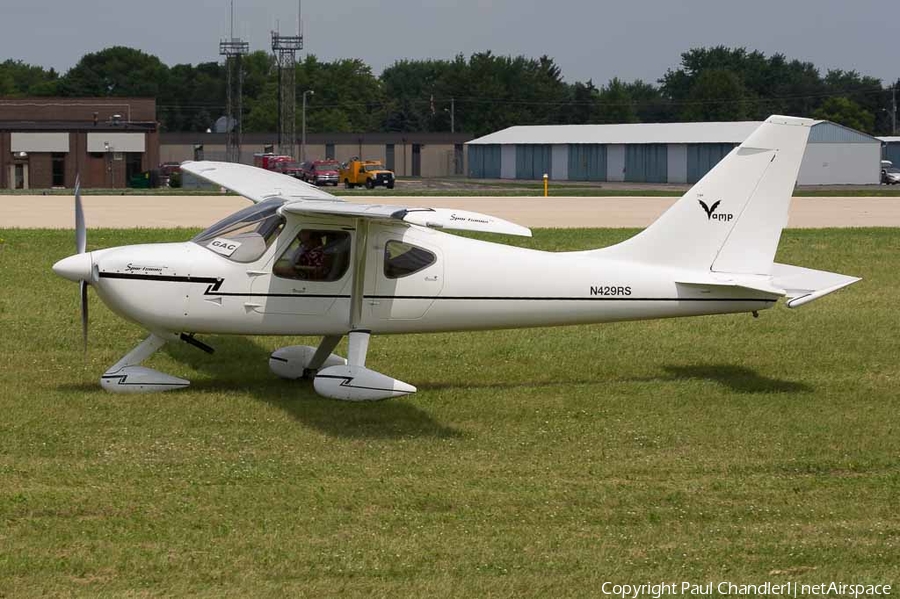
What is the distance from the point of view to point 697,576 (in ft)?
24.5

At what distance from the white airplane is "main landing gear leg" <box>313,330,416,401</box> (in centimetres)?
2

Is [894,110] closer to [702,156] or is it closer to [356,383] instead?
[702,156]

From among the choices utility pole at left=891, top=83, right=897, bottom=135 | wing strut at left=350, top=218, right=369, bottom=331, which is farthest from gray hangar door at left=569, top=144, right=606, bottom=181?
wing strut at left=350, top=218, right=369, bottom=331

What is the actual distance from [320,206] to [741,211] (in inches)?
175

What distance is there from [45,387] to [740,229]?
7.49 m

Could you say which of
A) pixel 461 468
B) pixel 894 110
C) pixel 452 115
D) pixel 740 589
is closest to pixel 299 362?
pixel 461 468

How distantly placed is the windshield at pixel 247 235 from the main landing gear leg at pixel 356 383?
1.42 m

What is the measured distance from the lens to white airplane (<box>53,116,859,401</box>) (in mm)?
11938

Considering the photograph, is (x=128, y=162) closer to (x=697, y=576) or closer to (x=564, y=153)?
(x=564, y=153)

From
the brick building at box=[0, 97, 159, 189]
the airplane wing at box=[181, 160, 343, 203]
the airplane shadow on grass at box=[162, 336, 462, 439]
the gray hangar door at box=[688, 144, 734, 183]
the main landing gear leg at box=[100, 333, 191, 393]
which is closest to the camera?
the airplane shadow on grass at box=[162, 336, 462, 439]

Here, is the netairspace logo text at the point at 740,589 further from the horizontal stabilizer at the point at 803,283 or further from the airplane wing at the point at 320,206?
the horizontal stabilizer at the point at 803,283

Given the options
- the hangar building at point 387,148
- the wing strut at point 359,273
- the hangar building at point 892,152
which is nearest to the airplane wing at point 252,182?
the wing strut at point 359,273

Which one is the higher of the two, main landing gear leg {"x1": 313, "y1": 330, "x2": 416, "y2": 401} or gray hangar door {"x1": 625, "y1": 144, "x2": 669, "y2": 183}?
gray hangar door {"x1": 625, "y1": 144, "x2": 669, "y2": 183}

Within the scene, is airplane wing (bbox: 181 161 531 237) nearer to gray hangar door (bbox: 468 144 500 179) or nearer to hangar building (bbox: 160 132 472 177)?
gray hangar door (bbox: 468 144 500 179)
